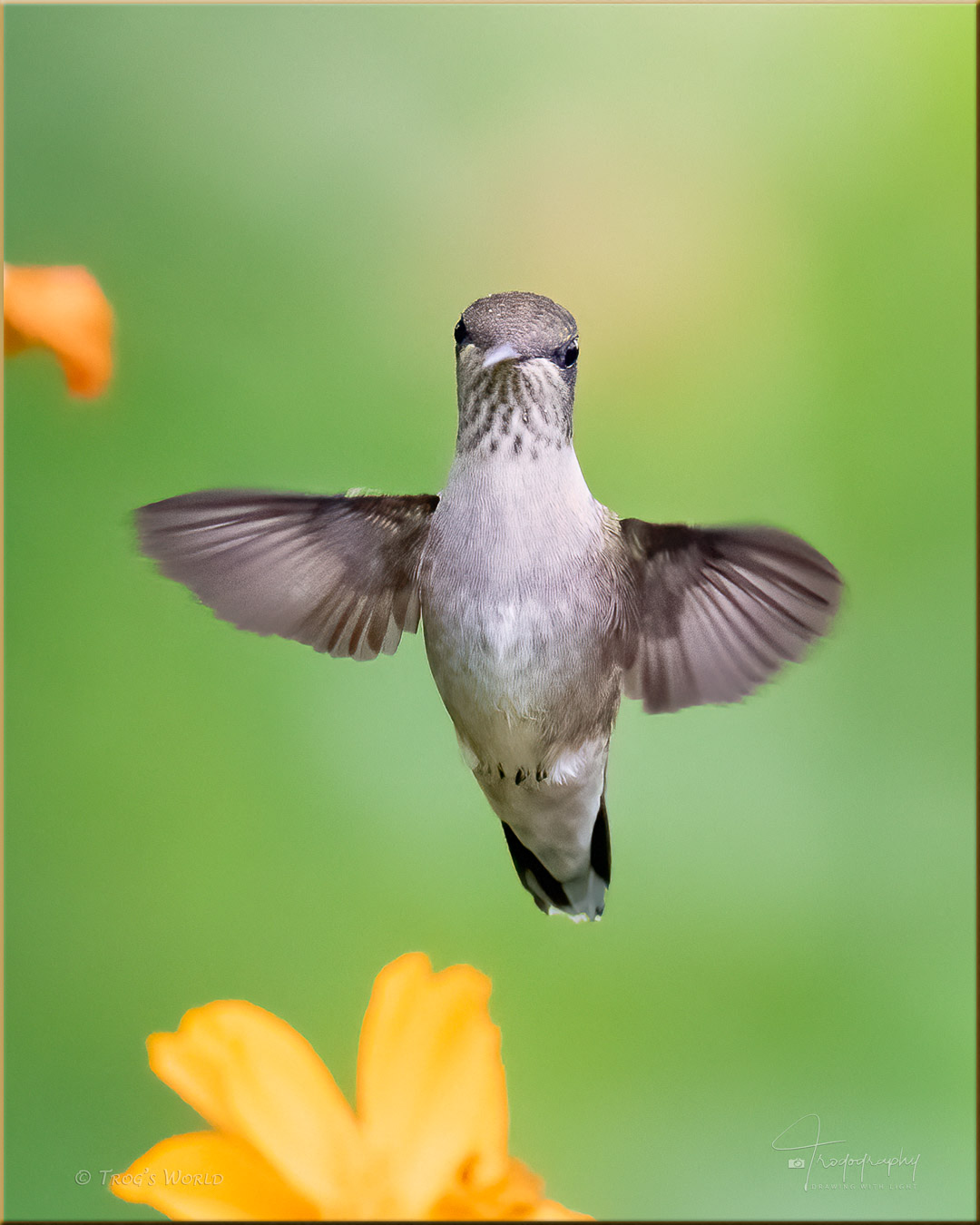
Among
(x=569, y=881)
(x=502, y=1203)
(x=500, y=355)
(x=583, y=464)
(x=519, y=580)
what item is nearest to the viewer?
(x=502, y=1203)

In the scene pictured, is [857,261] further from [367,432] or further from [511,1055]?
[511,1055]

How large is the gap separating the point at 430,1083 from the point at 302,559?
277 mm

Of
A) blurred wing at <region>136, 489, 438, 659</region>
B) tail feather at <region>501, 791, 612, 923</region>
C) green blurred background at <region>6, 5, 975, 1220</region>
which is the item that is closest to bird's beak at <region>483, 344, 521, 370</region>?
blurred wing at <region>136, 489, 438, 659</region>

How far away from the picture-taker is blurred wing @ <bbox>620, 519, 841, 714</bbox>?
0.51 metres

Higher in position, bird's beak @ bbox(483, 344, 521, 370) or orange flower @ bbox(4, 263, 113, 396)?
orange flower @ bbox(4, 263, 113, 396)

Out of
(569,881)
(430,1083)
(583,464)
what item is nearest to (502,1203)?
(430,1083)

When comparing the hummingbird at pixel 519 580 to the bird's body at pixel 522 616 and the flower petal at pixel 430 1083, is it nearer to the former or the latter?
the bird's body at pixel 522 616

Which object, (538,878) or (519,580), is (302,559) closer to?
(519,580)

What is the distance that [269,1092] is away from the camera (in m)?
0.33

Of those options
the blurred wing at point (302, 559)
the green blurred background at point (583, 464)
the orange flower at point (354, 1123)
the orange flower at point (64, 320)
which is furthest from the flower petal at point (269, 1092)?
the green blurred background at point (583, 464)

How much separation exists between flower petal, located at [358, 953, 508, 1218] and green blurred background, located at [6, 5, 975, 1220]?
54cm

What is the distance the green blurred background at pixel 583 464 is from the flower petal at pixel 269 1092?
0.58 metres

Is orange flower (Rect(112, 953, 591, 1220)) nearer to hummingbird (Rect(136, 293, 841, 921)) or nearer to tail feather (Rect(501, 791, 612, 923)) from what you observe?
hummingbird (Rect(136, 293, 841, 921))

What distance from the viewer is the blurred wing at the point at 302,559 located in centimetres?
49
